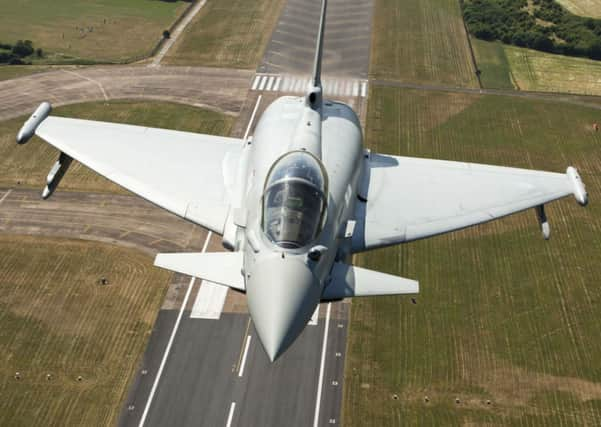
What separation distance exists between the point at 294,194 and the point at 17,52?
55291mm

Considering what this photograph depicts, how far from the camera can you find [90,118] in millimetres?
53125

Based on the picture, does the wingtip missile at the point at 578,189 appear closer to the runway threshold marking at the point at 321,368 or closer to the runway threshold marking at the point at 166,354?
the runway threshold marking at the point at 321,368

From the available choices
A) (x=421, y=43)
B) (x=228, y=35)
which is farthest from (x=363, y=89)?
(x=228, y=35)

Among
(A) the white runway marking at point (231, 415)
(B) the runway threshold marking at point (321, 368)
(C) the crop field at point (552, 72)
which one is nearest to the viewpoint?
(A) the white runway marking at point (231, 415)

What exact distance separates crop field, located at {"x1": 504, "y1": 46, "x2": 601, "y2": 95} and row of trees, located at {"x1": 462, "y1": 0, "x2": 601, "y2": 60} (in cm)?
119

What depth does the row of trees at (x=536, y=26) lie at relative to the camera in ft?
217

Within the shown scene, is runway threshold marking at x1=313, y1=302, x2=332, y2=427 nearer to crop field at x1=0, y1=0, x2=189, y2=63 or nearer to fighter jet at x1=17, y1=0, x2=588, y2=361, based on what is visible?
fighter jet at x1=17, y1=0, x2=588, y2=361

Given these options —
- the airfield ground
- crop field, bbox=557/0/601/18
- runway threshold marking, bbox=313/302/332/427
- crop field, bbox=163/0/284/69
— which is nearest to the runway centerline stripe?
crop field, bbox=163/0/284/69

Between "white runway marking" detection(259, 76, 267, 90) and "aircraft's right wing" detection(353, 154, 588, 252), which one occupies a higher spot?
"aircraft's right wing" detection(353, 154, 588, 252)

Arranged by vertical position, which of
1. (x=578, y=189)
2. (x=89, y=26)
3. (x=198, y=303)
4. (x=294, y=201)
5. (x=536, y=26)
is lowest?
(x=198, y=303)

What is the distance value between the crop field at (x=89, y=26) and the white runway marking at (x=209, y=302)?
3814 centimetres

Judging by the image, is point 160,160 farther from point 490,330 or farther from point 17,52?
point 17,52

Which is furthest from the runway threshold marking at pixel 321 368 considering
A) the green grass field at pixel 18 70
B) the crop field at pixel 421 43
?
the green grass field at pixel 18 70

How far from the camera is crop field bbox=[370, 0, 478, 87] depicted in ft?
200
